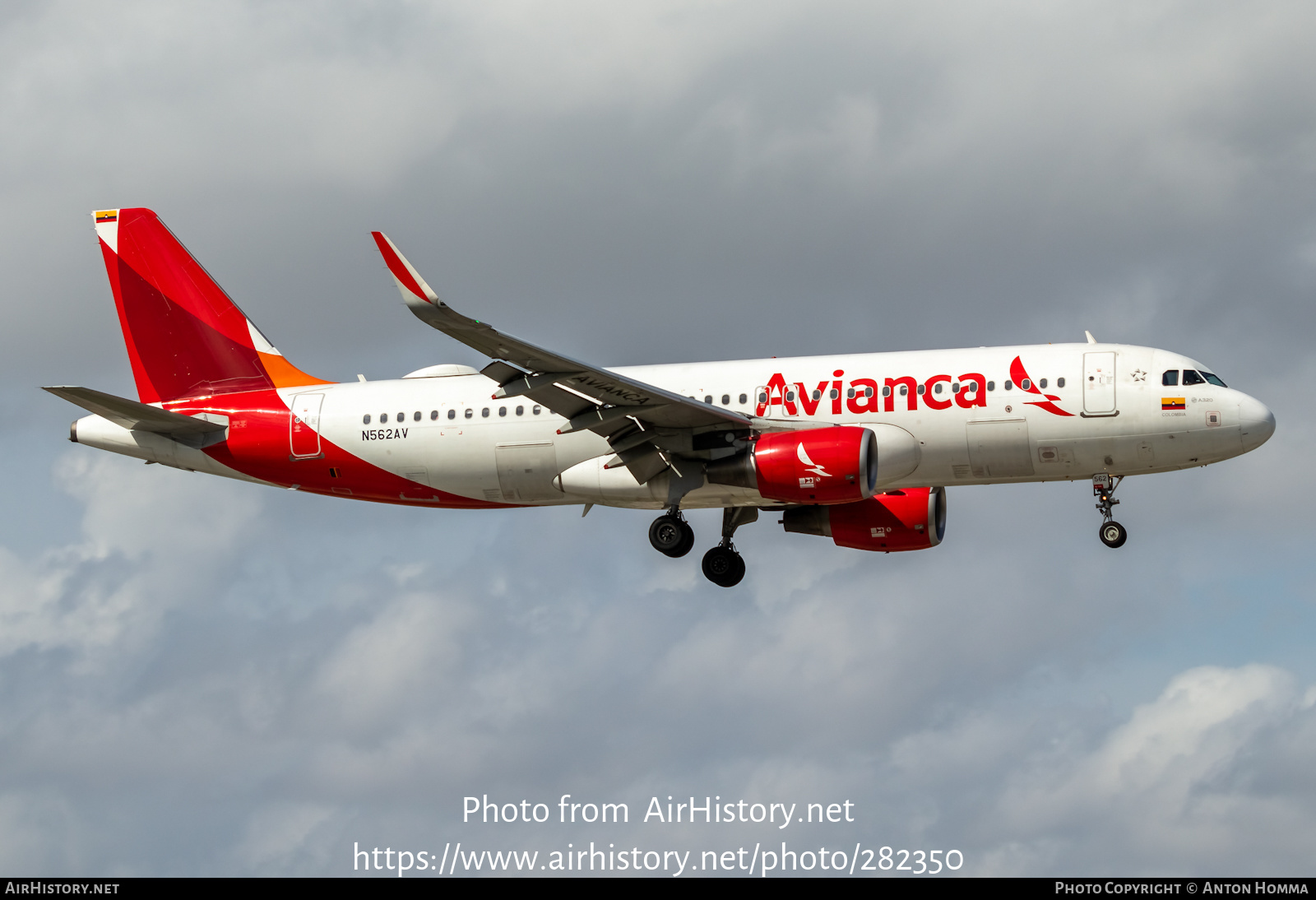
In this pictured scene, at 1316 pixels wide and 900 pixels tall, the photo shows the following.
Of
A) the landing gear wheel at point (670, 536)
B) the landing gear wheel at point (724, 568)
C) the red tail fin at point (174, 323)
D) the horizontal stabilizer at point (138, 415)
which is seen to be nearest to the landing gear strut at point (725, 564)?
the landing gear wheel at point (724, 568)

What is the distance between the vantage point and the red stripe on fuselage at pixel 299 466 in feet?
142

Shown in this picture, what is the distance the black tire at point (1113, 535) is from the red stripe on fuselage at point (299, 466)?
51.7 ft

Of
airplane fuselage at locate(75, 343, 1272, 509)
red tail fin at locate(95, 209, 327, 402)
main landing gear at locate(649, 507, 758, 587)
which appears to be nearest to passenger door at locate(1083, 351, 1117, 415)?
airplane fuselage at locate(75, 343, 1272, 509)

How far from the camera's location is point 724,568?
4309cm

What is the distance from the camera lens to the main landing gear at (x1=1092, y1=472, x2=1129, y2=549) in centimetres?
3894

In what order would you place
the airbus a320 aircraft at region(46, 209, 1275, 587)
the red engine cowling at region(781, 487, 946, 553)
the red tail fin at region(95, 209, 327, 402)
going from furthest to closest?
the red tail fin at region(95, 209, 327, 402) < the red engine cowling at region(781, 487, 946, 553) < the airbus a320 aircraft at region(46, 209, 1275, 587)

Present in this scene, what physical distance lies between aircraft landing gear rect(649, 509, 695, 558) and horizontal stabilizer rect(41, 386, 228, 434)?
1261 cm

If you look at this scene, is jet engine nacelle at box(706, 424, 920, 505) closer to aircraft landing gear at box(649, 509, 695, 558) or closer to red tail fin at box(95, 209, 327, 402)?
aircraft landing gear at box(649, 509, 695, 558)

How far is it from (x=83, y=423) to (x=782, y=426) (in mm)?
19825

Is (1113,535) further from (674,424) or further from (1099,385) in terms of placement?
(674,424)

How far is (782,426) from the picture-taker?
3953 cm

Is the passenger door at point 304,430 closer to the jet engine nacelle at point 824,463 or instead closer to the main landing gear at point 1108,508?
the jet engine nacelle at point 824,463

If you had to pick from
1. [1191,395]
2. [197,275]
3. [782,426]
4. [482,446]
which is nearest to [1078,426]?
[1191,395]

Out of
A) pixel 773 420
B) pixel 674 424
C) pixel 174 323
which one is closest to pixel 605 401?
pixel 674 424
